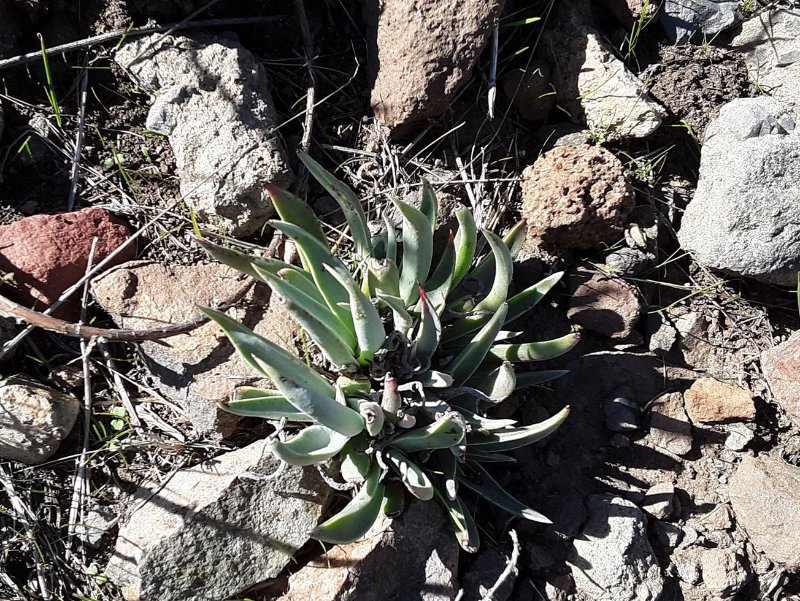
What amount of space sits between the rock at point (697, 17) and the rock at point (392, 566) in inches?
80.7

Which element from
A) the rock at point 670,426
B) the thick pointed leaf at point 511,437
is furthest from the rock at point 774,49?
the thick pointed leaf at point 511,437

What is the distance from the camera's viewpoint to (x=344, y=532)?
1868 millimetres

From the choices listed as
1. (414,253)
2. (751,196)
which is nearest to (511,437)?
(414,253)

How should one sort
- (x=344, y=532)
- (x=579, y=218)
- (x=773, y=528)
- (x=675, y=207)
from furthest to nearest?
1. (x=675, y=207)
2. (x=579, y=218)
3. (x=773, y=528)
4. (x=344, y=532)

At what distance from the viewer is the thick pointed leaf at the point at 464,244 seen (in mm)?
2098

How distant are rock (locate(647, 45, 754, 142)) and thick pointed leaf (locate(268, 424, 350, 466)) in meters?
1.80

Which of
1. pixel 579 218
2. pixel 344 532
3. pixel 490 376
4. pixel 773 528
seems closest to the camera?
pixel 344 532

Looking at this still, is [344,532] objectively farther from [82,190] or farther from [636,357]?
[82,190]

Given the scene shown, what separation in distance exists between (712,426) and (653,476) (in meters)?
0.30

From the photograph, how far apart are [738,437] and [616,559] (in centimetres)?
68

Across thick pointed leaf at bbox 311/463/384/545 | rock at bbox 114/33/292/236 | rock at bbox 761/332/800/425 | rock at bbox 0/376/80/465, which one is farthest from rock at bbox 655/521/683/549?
rock at bbox 0/376/80/465

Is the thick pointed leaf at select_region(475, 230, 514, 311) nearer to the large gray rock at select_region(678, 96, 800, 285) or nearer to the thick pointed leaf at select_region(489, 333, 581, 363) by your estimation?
the thick pointed leaf at select_region(489, 333, 581, 363)

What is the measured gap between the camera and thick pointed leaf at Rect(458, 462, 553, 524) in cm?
208

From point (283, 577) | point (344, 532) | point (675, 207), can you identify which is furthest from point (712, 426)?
point (283, 577)
